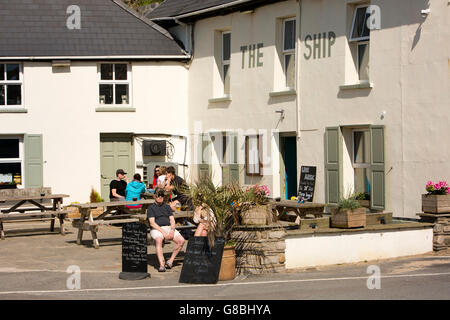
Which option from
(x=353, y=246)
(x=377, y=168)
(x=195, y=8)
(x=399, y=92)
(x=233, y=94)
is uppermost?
(x=195, y=8)

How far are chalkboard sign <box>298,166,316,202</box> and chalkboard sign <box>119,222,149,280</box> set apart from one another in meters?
7.06

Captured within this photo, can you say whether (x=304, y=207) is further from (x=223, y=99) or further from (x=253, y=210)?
(x=223, y=99)

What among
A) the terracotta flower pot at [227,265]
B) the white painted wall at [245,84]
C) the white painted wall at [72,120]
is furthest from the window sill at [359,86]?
→ the white painted wall at [72,120]

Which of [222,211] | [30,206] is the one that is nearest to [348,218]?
[222,211]

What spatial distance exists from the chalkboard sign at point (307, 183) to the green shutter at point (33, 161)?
7821 mm

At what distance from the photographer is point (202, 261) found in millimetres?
11961

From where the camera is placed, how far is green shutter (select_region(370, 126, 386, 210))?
17.0m

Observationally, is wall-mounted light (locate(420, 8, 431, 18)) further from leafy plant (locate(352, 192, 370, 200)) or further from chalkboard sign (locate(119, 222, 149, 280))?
chalkboard sign (locate(119, 222, 149, 280))

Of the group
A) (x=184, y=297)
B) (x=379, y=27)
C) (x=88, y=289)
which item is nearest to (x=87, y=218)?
(x=88, y=289)

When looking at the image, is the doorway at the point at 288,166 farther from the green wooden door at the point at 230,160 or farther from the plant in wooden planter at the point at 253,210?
the plant in wooden planter at the point at 253,210

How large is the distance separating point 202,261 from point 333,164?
23.2ft

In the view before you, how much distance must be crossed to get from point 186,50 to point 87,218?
844cm

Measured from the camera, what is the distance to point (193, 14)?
883 inches

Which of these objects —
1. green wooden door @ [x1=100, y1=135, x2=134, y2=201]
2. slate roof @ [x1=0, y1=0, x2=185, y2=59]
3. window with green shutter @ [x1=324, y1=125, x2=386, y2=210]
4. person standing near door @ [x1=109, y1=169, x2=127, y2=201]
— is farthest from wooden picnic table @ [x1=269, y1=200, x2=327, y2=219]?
slate roof @ [x1=0, y1=0, x2=185, y2=59]
